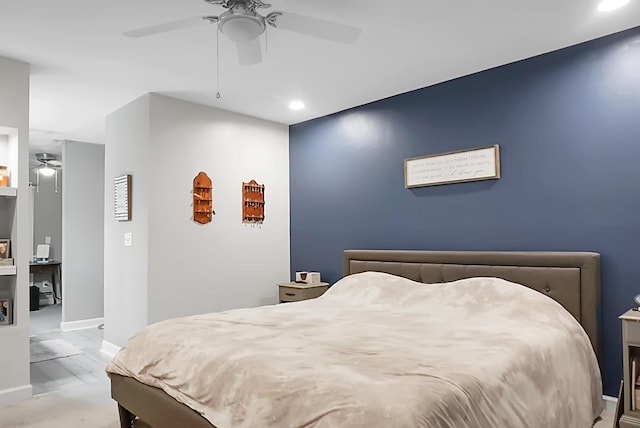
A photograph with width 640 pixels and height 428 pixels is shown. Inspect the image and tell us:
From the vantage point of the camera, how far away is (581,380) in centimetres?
256

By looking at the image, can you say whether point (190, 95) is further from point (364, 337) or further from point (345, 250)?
point (364, 337)

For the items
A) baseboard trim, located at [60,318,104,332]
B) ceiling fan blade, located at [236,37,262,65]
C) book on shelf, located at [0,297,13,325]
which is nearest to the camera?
ceiling fan blade, located at [236,37,262,65]

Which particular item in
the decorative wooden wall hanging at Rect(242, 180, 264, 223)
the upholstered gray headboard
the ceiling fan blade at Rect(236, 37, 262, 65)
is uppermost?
the ceiling fan blade at Rect(236, 37, 262, 65)

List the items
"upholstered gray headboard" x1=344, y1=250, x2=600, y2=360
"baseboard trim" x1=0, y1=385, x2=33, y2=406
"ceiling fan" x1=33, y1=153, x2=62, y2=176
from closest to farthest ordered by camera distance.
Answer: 1. "upholstered gray headboard" x1=344, y1=250, x2=600, y2=360
2. "baseboard trim" x1=0, y1=385, x2=33, y2=406
3. "ceiling fan" x1=33, y1=153, x2=62, y2=176

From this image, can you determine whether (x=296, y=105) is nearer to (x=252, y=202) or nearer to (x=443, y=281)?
(x=252, y=202)

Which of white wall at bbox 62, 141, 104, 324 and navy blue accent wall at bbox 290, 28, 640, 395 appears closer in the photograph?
navy blue accent wall at bbox 290, 28, 640, 395

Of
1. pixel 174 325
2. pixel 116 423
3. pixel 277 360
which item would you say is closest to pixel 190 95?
pixel 174 325

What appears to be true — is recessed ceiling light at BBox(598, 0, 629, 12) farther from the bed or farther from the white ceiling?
the bed

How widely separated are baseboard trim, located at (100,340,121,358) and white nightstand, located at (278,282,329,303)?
172 centimetres

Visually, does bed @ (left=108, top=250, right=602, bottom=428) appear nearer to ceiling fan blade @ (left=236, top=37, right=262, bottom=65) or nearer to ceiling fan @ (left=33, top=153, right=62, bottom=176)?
ceiling fan blade @ (left=236, top=37, right=262, bottom=65)

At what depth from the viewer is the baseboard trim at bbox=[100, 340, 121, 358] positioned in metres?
4.54

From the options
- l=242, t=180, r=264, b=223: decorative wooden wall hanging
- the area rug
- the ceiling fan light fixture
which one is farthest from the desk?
the ceiling fan light fixture

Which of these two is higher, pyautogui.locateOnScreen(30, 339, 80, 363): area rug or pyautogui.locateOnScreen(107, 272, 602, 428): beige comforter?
pyautogui.locateOnScreen(107, 272, 602, 428): beige comforter

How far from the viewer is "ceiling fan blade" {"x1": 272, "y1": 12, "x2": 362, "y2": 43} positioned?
279cm
